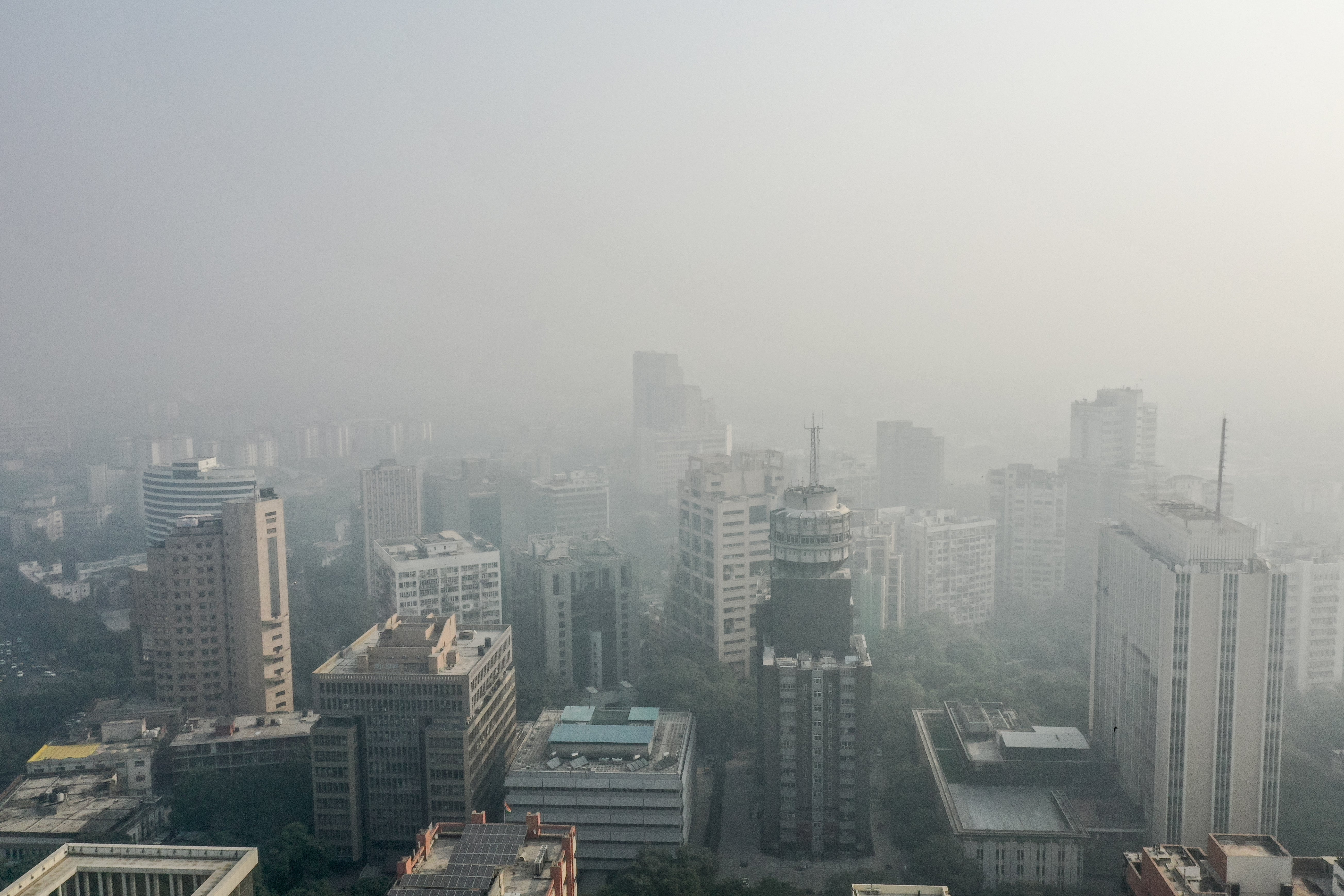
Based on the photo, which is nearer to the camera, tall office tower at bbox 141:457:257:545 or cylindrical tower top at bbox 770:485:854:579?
cylindrical tower top at bbox 770:485:854:579

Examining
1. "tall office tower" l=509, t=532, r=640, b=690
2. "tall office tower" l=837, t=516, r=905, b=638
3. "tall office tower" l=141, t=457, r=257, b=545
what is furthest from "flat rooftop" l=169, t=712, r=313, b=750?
"tall office tower" l=837, t=516, r=905, b=638

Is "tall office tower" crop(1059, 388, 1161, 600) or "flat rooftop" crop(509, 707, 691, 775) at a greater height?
"tall office tower" crop(1059, 388, 1161, 600)

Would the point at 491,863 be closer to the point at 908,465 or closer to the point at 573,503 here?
the point at 573,503

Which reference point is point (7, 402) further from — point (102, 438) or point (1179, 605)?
point (1179, 605)

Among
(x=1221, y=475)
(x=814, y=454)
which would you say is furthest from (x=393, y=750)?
(x=1221, y=475)

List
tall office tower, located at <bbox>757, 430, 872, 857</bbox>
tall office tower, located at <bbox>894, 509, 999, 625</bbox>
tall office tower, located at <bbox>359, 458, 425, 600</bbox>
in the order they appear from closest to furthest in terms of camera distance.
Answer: tall office tower, located at <bbox>757, 430, 872, 857</bbox>, tall office tower, located at <bbox>894, 509, 999, 625</bbox>, tall office tower, located at <bbox>359, 458, 425, 600</bbox>

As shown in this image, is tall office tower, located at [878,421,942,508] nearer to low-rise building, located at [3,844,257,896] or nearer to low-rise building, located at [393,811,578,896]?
low-rise building, located at [393,811,578,896]
